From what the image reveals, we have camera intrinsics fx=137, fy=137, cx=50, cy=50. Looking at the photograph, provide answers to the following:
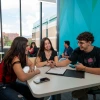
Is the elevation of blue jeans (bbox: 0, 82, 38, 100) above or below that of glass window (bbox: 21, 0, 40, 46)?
below

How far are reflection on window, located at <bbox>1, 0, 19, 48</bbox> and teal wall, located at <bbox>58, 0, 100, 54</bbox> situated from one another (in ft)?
7.17

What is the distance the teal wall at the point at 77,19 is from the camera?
4027 mm

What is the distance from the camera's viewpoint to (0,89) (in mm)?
1515

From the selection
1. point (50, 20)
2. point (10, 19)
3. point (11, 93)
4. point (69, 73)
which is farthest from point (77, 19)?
point (11, 93)

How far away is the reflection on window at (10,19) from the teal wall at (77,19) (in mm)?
2185

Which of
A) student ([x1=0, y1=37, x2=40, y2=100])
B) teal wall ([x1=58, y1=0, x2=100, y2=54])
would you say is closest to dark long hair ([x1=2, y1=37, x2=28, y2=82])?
student ([x1=0, y1=37, x2=40, y2=100])

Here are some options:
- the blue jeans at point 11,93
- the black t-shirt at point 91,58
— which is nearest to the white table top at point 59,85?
the blue jeans at point 11,93

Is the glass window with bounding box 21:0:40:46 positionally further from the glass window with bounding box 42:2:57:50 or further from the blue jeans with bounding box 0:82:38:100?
the blue jeans with bounding box 0:82:38:100

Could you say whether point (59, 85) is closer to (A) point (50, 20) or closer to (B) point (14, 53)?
(B) point (14, 53)

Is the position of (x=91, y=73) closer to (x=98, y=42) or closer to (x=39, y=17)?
(x=98, y=42)

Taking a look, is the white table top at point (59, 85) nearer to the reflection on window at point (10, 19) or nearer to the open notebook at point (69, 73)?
the open notebook at point (69, 73)

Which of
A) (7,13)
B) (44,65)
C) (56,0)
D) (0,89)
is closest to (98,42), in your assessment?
(44,65)

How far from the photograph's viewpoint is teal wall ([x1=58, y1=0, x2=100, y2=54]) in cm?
403

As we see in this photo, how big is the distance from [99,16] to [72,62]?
2300mm
